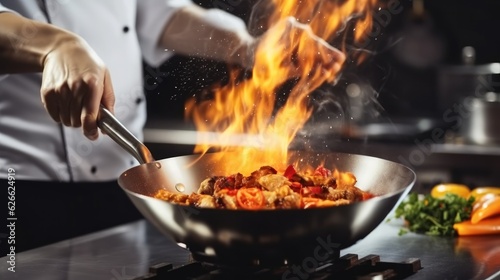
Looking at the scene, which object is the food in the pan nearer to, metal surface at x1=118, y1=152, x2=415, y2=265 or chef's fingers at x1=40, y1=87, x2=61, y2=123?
metal surface at x1=118, y1=152, x2=415, y2=265

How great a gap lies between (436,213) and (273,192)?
2.12 feet

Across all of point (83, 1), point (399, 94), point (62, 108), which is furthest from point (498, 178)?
point (62, 108)

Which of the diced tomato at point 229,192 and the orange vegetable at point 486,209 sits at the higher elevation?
the diced tomato at point 229,192

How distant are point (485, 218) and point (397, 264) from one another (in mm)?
494

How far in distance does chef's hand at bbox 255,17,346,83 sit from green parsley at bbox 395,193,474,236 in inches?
15.9

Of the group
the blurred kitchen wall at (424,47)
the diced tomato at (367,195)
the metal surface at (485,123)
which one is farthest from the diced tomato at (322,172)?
the blurred kitchen wall at (424,47)

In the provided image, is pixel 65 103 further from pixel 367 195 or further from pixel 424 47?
pixel 424 47

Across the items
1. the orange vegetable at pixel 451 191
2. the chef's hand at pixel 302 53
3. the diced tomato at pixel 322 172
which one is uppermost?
the chef's hand at pixel 302 53

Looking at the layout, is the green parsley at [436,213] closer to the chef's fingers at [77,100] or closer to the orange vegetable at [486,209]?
the orange vegetable at [486,209]

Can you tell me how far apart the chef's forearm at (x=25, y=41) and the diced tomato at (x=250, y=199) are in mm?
614

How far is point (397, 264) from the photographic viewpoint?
62.0 inches

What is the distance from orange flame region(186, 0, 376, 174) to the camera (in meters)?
1.88

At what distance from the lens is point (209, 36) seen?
8.05 ft

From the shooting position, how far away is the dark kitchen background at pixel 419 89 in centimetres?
361
